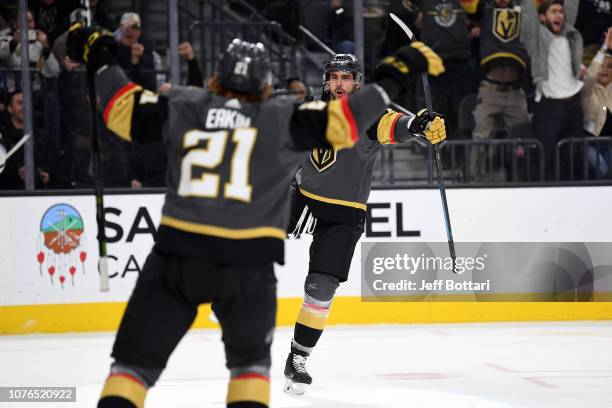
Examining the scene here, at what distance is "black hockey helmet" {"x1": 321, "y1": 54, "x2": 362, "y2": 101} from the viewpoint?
509 cm

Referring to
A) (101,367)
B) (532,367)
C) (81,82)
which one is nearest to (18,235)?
(81,82)

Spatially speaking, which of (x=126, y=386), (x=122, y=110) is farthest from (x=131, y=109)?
(x=126, y=386)

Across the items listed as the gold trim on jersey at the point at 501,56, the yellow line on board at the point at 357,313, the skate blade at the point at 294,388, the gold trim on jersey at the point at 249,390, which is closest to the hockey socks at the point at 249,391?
the gold trim on jersey at the point at 249,390

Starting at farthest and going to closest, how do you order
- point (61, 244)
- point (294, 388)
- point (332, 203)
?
point (61, 244), point (332, 203), point (294, 388)

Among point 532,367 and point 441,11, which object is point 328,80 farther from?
point 441,11

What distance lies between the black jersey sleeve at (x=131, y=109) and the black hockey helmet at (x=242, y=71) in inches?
7.3

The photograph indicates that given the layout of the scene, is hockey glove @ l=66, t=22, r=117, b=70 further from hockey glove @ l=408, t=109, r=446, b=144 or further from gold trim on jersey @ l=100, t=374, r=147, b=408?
hockey glove @ l=408, t=109, r=446, b=144

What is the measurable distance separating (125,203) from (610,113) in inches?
148

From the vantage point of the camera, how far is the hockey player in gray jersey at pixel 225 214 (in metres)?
2.80

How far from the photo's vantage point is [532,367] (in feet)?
18.6

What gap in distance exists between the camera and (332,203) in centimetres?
509

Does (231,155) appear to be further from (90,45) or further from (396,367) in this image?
(396,367)

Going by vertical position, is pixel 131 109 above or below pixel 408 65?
below

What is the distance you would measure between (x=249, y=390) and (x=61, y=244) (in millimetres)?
4499
